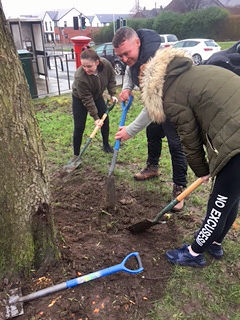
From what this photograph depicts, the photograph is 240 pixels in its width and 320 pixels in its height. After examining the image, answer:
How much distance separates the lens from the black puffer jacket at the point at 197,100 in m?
1.80

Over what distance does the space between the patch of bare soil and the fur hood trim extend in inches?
47.1

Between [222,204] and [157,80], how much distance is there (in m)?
0.95

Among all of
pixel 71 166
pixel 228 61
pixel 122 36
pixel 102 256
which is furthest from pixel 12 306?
pixel 228 61

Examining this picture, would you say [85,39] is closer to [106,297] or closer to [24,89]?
[24,89]

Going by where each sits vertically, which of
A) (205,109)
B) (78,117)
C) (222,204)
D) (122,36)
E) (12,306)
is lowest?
(12,306)

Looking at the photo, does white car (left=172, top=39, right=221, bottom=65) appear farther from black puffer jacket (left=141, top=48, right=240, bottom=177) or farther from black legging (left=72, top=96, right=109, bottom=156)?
black puffer jacket (left=141, top=48, right=240, bottom=177)

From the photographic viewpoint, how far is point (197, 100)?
1.85 m

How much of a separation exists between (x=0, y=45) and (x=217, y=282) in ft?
7.31

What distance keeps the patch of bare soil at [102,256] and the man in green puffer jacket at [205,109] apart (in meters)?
0.71

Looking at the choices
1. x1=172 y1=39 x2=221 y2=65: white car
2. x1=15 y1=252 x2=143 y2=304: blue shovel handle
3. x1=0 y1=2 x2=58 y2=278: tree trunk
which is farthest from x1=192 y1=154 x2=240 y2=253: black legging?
x1=172 y1=39 x2=221 y2=65: white car

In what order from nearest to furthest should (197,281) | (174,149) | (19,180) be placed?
(19,180), (197,281), (174,149)

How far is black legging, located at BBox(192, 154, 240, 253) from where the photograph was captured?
1917mm

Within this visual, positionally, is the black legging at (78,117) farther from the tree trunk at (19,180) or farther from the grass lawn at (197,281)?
the tree trunk at (19,180)

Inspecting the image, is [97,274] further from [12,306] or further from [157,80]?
[157,80]
